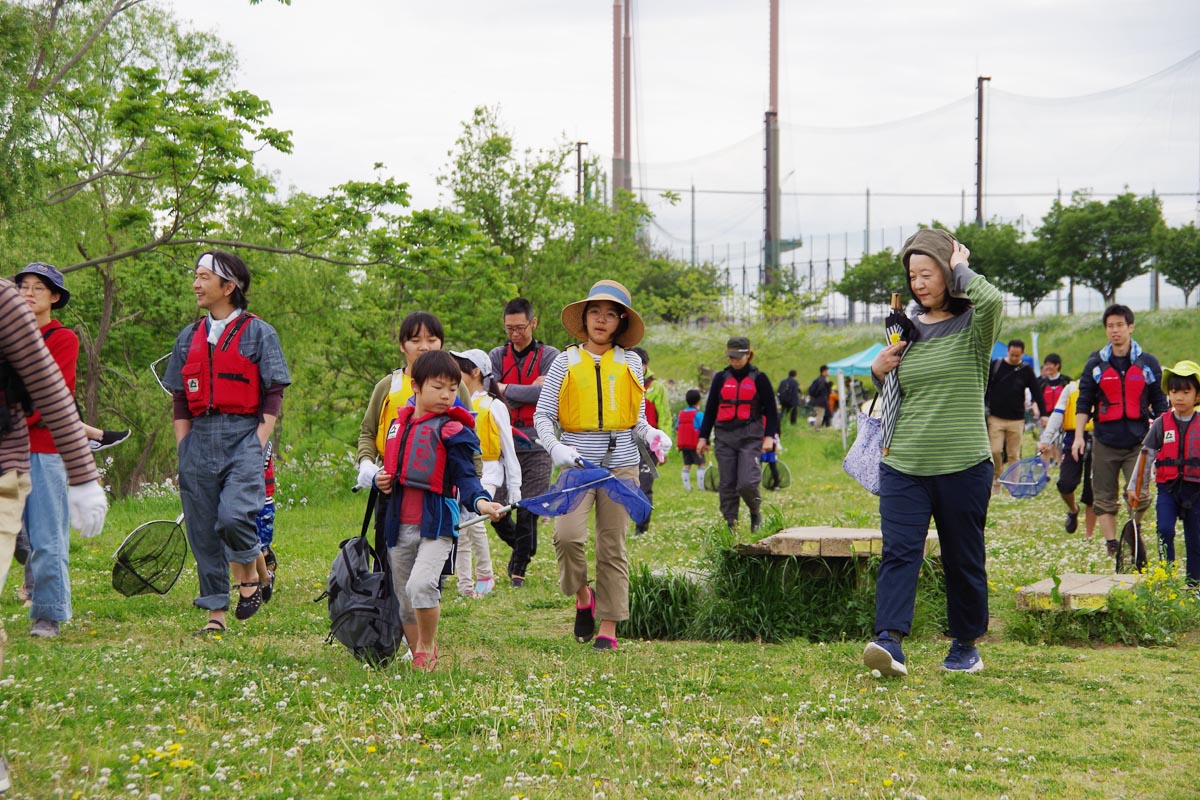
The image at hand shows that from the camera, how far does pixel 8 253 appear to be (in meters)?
15.5

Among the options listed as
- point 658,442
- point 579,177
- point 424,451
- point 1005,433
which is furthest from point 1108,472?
point 579,177

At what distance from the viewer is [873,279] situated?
205 ft

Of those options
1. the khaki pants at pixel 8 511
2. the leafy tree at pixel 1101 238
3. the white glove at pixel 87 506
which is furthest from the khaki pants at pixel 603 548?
the leafy tree at pixel 1101 238

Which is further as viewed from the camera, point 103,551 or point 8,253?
point 8,253

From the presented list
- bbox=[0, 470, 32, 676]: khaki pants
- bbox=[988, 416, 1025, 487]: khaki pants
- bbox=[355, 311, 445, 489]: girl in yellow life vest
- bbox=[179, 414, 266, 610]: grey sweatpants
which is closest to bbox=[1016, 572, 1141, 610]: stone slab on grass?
bbox=[355, 311, 445, 489]: girl in yellow life vest

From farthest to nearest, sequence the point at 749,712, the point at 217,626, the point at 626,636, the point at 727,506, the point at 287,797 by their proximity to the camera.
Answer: the point at 727,506 → the point at 626,636 → the point at 217,626 → the point at 749,712 → the point at 287,797

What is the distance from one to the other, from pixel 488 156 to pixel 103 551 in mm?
16433

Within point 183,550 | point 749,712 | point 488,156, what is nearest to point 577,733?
point 749,712

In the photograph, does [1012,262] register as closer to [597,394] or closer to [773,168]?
[773,168]

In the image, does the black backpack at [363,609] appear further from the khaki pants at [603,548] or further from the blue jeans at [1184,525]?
the blue jeans at [1184,525]

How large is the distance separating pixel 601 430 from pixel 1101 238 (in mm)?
49046

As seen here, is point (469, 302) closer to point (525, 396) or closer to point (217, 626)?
point (525, 396)

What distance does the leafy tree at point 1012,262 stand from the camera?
176 feet

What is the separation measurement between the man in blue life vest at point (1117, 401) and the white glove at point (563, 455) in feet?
17.5
